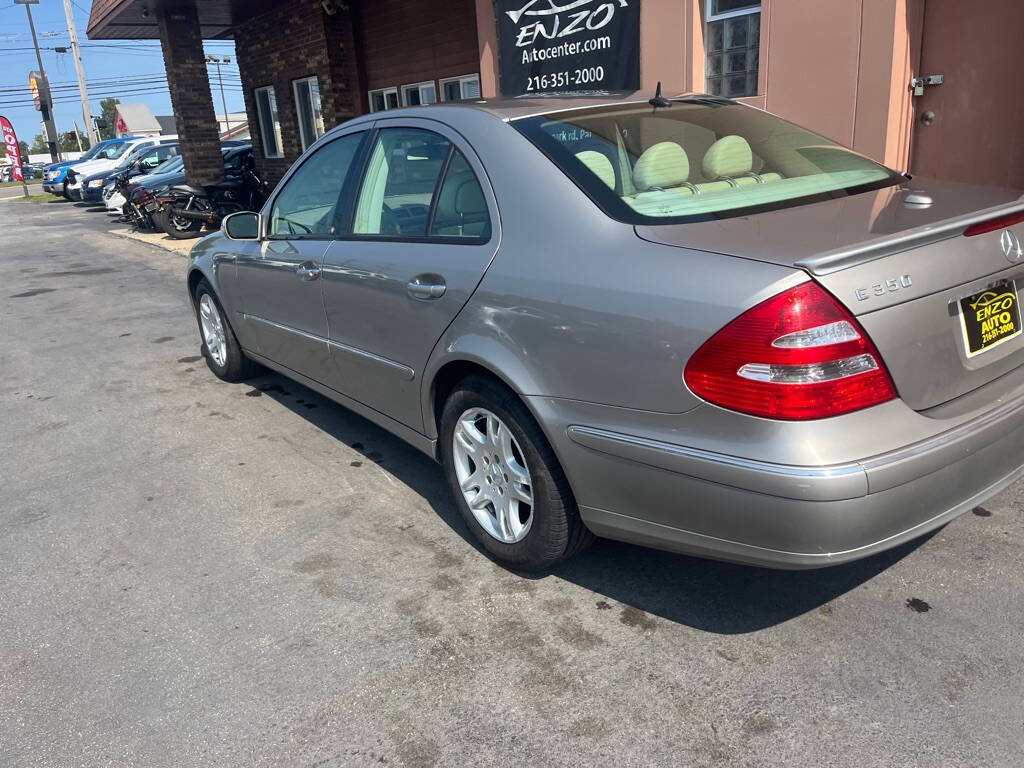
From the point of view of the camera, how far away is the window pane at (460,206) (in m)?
2.99

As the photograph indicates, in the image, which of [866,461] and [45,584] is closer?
[866,461]

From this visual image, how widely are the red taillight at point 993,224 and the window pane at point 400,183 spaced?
188 centimetres

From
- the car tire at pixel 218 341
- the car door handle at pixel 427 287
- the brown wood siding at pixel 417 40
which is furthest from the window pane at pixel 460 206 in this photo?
the brown wood siding at pixel 417 40

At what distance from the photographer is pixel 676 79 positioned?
7.26 metres

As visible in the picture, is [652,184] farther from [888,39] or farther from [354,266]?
[888,39]

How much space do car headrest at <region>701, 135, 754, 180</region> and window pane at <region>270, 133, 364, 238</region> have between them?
5.56 ft

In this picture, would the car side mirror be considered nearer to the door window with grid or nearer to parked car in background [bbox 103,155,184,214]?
the door window with grid

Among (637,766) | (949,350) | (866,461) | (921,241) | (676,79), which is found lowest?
(637,766)

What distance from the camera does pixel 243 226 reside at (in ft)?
15.1

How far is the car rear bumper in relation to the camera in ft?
6.90

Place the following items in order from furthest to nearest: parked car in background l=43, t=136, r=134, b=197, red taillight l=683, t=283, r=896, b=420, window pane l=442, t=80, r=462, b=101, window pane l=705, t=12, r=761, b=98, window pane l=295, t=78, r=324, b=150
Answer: parked car in background l=43, t=136, r=134, b=197, window pane l=295, t=78, r=324, b=150, window pane l=442, t=80, r=462, b=101, window pane l=705, t=12, r=761, b=98, red taillight l=683, t=283, r=896, b=420

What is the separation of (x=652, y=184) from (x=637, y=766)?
72.6 inches

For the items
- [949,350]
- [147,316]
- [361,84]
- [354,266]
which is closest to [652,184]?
[949,350]

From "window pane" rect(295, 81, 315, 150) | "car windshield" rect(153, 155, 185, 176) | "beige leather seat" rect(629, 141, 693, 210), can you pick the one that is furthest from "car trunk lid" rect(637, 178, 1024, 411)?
"car windshield" rect(153, 155, 185, 176)
